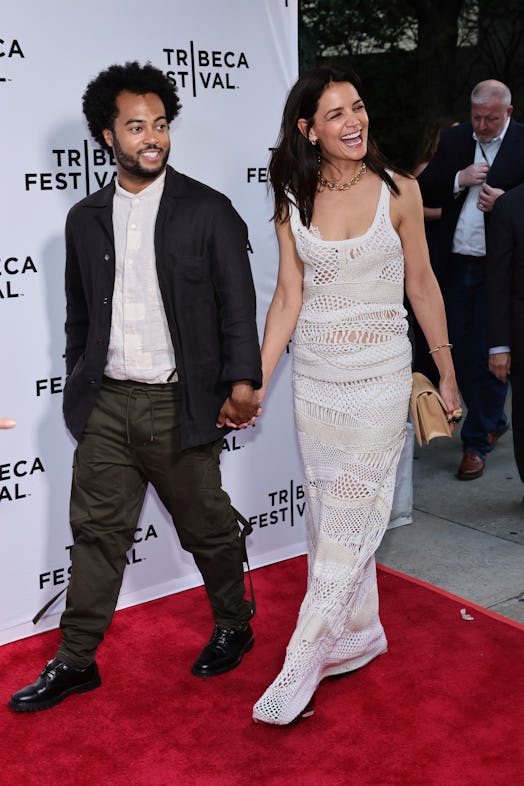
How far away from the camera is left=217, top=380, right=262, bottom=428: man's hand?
3395mm

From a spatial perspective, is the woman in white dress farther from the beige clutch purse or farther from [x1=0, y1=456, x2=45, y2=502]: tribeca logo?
[x1=0, y1=456, x2=45, y2=502]: tribeca logo

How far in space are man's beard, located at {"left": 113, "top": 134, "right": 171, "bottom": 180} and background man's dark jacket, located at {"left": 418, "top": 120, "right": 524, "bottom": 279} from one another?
3032 mm

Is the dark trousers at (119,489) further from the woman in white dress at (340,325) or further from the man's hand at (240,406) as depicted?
the woman in white dress at (340,325)

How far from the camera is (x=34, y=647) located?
4004mm

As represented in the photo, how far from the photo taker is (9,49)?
365cm

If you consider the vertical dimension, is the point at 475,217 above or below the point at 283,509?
above

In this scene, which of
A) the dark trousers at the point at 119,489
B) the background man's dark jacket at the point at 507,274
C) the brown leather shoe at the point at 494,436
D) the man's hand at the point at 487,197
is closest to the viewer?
the dark trousers at the point at 119,489

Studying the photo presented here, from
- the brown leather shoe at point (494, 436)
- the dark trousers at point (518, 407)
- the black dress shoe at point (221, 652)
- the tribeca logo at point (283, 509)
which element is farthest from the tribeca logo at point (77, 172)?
the brown leather shoe at point (494, 436)

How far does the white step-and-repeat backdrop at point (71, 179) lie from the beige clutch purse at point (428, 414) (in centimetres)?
128

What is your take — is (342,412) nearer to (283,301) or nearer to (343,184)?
(283,301)

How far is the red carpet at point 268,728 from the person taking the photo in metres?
3.13

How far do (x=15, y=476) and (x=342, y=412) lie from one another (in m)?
1.34

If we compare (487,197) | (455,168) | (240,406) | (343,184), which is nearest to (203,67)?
(343,184)

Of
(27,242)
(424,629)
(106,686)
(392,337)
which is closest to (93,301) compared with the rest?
(27,242)
